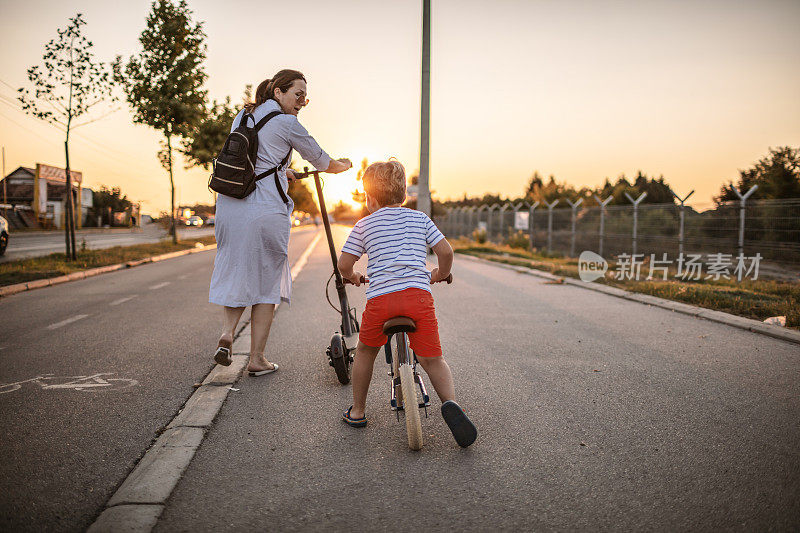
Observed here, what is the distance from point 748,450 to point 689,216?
1186 centimetres

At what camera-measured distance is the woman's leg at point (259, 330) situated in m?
4.05

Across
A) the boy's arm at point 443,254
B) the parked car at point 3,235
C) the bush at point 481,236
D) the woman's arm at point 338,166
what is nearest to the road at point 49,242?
the parked car at point 3,235

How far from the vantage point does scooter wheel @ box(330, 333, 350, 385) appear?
3856mm

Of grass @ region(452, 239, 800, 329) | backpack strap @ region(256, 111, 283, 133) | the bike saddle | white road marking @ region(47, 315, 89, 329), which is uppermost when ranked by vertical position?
backpack strap @ region(256, 111, 283, 133)

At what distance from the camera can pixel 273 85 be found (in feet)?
12.7

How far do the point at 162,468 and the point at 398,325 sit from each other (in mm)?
1276

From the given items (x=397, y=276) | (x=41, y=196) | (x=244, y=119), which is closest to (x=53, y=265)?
(x=244, y=119)

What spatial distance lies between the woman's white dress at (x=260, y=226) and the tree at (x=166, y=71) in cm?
1750

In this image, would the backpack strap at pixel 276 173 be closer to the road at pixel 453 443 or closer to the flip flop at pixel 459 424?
the road at pixel 453 443

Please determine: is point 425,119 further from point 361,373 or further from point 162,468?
point 162,468

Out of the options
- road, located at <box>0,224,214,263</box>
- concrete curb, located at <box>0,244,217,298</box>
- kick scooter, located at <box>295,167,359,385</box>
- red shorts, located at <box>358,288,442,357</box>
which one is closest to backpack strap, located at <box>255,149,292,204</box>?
kick scooter, located at <box>295,167,359,385</box>

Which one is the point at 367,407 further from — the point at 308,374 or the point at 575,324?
the point at 575,324

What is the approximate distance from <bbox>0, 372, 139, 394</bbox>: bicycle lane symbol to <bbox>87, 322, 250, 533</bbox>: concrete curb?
610 mm

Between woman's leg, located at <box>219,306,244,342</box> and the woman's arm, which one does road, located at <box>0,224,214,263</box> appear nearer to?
woman's leg, located at <box>219,306,244,342</box>
